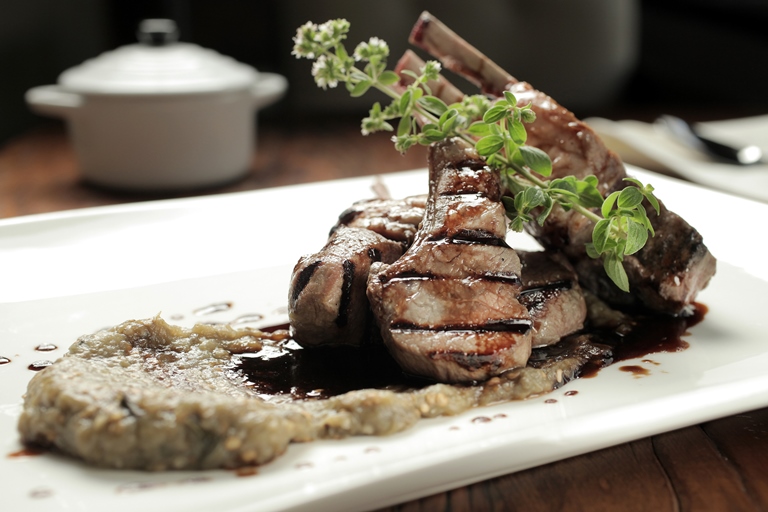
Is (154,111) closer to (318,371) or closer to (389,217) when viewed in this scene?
(389,217)

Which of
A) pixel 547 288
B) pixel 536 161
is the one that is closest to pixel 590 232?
pixel 547 288

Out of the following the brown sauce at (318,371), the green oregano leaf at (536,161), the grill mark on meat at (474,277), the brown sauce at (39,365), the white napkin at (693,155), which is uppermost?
the green oregano leaf at (536,161)

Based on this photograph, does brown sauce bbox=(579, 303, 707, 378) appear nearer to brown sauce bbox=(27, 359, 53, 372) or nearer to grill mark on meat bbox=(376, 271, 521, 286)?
grill mark on meat bbox=(376, 271, 521, 286)

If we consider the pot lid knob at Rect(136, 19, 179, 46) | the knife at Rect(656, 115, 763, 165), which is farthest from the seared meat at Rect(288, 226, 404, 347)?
the knife at Rect(656, 115, 763, 165)

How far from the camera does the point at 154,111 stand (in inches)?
152

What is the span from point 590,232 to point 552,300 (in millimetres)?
265

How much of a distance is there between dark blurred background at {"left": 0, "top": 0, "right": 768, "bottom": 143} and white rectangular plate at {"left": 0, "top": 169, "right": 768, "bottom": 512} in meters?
2.78

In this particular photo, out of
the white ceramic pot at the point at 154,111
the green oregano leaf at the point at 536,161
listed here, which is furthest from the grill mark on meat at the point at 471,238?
the white ceramic pot at the point at 154,111

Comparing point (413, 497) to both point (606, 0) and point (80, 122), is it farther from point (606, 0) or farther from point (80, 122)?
point (606, 0)

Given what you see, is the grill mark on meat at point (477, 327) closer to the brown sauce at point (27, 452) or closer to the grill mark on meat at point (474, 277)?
the grill mark on meat at point (474, 277)

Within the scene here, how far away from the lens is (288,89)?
19.9 ft

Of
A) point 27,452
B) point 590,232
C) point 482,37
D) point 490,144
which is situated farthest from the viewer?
point 482,37

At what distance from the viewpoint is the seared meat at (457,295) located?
180 cm

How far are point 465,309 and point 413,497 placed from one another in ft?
1.80
